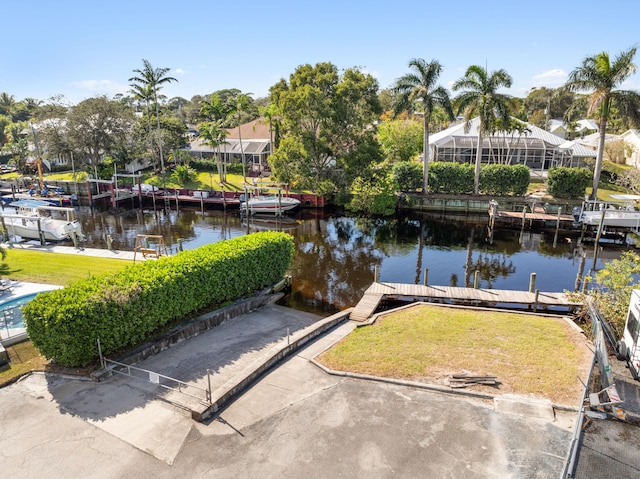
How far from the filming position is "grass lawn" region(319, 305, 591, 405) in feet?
46.0

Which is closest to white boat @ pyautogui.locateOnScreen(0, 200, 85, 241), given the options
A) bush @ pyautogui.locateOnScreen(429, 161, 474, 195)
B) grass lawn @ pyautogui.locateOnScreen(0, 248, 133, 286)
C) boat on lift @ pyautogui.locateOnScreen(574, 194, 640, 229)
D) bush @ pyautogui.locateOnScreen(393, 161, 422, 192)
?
grass lawn @ pyautogui.locateOnScreen(0, 248, 133, 286)

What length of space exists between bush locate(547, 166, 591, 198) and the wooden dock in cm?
2438

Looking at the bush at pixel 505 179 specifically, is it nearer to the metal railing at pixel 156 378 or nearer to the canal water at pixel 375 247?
the canal water at pixel 375 247

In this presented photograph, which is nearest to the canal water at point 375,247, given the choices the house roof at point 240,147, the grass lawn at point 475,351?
the grass lawn at point 475,351

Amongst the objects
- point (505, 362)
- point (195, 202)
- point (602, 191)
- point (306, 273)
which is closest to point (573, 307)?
point (505, 362)

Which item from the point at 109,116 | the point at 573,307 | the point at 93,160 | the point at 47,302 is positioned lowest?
the point at 573,307

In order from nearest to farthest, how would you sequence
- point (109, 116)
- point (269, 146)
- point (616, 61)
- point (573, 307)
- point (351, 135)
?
point (573, 307) < point (616, 61) < point (351, 135) < point (109, 116) < point (269, 146)

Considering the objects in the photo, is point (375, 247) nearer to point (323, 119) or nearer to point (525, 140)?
point (323, 119)

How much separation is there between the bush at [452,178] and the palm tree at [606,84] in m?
11.5

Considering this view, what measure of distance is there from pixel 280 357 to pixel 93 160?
4918 centimetres

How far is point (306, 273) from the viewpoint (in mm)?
27781

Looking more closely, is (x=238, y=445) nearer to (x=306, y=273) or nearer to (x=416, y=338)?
(x=416, y=338)

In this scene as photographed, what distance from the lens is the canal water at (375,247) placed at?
26.3 m

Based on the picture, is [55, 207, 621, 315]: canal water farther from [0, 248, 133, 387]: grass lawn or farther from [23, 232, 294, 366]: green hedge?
[0, 248, 133, 387]: grass lawn
